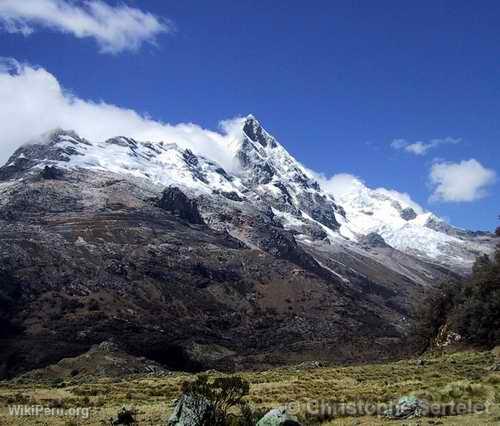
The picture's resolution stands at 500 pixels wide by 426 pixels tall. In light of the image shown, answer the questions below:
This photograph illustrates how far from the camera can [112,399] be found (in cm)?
4472

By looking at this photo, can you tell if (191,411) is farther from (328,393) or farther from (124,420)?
(328,393)

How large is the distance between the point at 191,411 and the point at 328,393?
19.0 metres

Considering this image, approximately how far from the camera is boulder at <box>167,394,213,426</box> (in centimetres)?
2720

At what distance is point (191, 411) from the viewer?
2748 cm

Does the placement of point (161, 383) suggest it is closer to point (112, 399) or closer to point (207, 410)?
point (112, 399)

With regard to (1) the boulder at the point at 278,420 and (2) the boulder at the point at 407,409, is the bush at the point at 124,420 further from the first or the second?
(2) the boulder at the point at 407,409

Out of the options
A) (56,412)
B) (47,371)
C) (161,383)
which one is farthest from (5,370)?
(56,412)

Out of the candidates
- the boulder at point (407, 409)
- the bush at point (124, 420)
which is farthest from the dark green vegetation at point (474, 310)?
the bush at point (124, 420)

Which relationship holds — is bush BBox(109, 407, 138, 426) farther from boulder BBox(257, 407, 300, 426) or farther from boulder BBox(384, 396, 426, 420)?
boulder BBox(384, 396, 426, 420)

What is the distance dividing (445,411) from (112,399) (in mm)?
25894

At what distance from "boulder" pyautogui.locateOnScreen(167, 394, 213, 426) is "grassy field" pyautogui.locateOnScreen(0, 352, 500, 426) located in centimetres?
588

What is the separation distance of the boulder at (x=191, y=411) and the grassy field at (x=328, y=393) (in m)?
5.88

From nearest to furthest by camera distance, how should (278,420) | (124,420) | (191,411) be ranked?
1. (278,420)
2. (191,411)
3. (124,420)

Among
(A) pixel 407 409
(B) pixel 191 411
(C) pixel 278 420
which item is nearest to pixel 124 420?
(B) pixel 191 411
